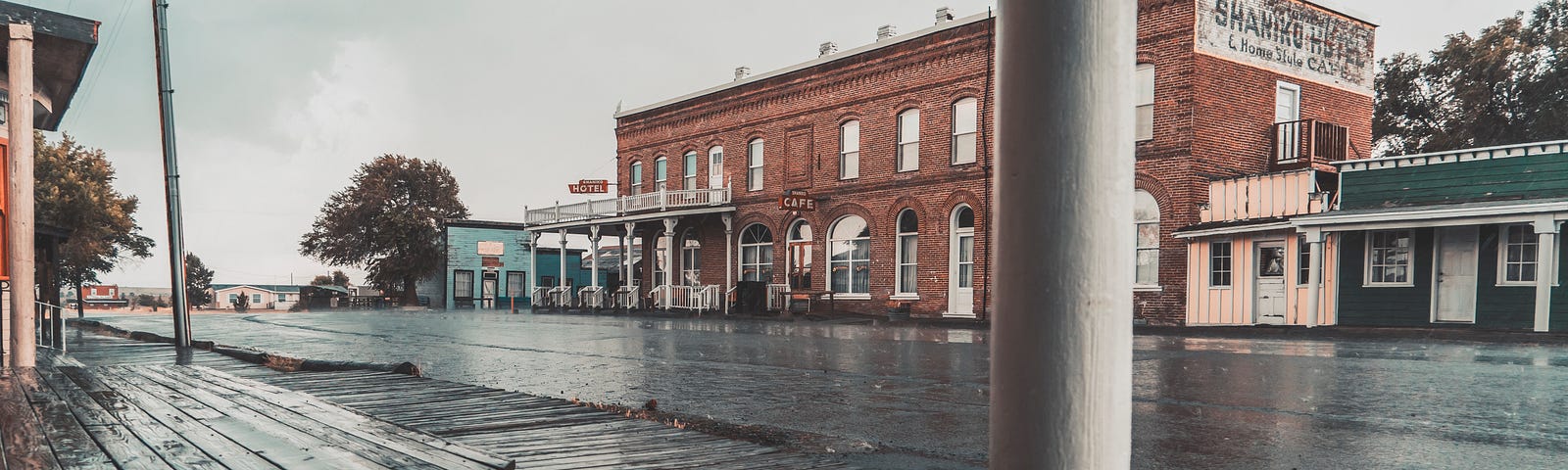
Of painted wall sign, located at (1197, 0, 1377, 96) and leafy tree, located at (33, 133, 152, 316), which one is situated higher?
painted wall sign, located at (1197, 0, 1377, 96)

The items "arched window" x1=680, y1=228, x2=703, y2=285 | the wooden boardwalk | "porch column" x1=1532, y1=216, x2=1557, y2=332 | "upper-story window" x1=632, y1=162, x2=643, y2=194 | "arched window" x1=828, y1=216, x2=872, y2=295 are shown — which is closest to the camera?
the wooden boardwalk

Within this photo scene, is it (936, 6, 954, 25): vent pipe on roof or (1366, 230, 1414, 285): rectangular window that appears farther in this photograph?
(936, 6, 954, 25): vent pipe on roof

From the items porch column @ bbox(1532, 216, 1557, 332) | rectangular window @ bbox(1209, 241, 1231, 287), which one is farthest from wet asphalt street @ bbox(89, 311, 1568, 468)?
rectangular window @ bbox(1209, 241, 1231, 287)

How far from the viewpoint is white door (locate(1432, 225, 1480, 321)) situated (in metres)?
16.9

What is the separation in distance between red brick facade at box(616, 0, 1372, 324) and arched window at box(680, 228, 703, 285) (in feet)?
0.88

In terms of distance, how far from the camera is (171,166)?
12.6m

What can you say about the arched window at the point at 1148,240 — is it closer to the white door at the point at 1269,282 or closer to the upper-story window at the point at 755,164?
the white door at the point at 1269,282

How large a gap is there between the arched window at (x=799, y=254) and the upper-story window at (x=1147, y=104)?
408 inches

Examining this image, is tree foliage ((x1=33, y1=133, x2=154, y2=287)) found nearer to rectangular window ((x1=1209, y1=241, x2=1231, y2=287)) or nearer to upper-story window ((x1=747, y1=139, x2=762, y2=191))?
upper-story window ((x1=747, y1=139, x2=762, y2=191))

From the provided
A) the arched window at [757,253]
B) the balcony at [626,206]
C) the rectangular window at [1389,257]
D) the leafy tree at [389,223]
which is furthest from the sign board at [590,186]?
the rectangular window at [1389,257]

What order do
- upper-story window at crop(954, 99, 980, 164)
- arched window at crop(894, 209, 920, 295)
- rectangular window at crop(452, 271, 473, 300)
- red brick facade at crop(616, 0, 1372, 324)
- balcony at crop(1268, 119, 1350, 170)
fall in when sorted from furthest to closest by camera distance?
rectangular window at crop(452, 271, 473, 300)
arched window at crop(894, 209, 920, 295)
upper-story window at crop(954, 99, 980, 164)
balcony at crop(1268, 119, 1350, 170)
red brick facade at crop(616, 0, 1372, 324)

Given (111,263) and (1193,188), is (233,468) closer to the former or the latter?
(1193,188)

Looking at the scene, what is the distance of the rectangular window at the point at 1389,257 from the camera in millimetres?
17703

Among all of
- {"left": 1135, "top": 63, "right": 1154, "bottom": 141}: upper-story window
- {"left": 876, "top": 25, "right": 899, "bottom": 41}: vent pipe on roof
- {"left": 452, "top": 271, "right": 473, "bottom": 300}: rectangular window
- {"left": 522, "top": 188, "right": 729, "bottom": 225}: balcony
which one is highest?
{"left": 876, "top": 25, "right": 899, "bottom": 41}: vent pipe on roof
